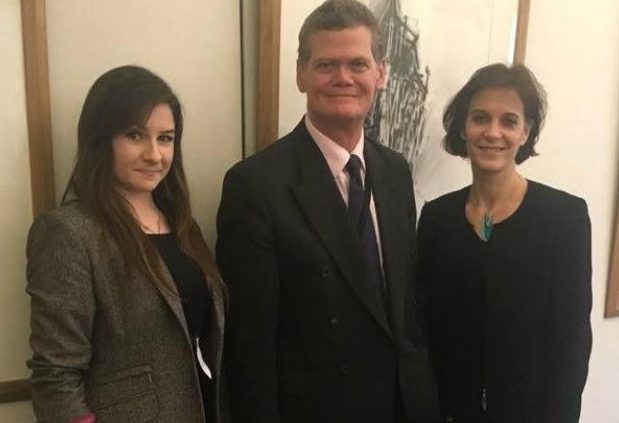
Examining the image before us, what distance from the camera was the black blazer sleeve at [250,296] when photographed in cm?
116

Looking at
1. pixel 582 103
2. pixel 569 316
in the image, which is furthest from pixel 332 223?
pixel 582 103

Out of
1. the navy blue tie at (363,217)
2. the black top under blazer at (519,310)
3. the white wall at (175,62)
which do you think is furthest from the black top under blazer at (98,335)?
the black top under blazer at (519,310)

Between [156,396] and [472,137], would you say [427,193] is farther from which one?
[156,396]

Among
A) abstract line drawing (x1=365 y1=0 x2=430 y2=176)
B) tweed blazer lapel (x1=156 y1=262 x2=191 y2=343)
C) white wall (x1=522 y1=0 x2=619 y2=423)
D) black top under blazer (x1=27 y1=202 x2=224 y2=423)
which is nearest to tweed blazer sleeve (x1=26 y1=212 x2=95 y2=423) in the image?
black top under blazer (x1=27 y1=202 x2=224 y2=423)

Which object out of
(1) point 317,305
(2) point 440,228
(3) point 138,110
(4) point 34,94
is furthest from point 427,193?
(4) point 34,94

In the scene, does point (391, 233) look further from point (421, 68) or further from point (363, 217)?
point (421, 68)

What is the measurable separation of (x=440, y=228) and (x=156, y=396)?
75cm

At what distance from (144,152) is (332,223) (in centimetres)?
38

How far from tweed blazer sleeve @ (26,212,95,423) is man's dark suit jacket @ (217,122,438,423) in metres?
0.29

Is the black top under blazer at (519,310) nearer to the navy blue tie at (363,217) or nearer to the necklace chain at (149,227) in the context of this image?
the navy blue tie at (363,217)

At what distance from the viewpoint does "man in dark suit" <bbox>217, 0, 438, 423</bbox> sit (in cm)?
117

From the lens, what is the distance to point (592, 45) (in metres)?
1.82

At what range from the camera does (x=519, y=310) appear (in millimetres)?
1364

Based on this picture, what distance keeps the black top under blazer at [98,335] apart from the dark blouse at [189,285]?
0.15 ft
